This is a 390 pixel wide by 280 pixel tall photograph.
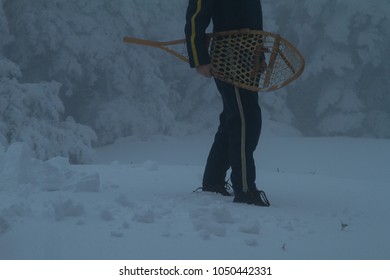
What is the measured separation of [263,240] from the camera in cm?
189

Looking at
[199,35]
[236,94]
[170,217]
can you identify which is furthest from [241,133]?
[170,217]

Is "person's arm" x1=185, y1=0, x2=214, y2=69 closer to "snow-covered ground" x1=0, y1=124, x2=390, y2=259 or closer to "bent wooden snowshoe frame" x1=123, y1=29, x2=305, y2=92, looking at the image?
"bent wooden snowshoe frame" x1=123, y1=29, x2=305, y2=92

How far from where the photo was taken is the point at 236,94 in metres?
2.63

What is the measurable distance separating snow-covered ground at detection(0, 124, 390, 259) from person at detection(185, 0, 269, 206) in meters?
0.16

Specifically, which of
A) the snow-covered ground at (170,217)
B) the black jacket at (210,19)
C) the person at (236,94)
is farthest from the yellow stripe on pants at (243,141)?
the black jacket at (210,19)

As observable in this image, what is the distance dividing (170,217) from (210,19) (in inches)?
45.8

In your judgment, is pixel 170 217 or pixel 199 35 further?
pixel 199 35

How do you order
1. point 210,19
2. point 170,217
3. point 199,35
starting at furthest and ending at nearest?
point 210,19
point 199,35
point 170,217

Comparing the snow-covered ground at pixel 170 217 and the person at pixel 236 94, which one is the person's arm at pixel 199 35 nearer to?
the person at pixel 236 94

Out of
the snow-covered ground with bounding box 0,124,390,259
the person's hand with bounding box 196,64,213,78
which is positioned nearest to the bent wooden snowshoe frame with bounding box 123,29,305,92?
the person's hand with bounding box 196,64,213,78

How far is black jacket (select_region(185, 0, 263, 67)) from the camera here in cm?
258

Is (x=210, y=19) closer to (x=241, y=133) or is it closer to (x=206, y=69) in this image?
(x=206, y=69)

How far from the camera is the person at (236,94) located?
2.59m
